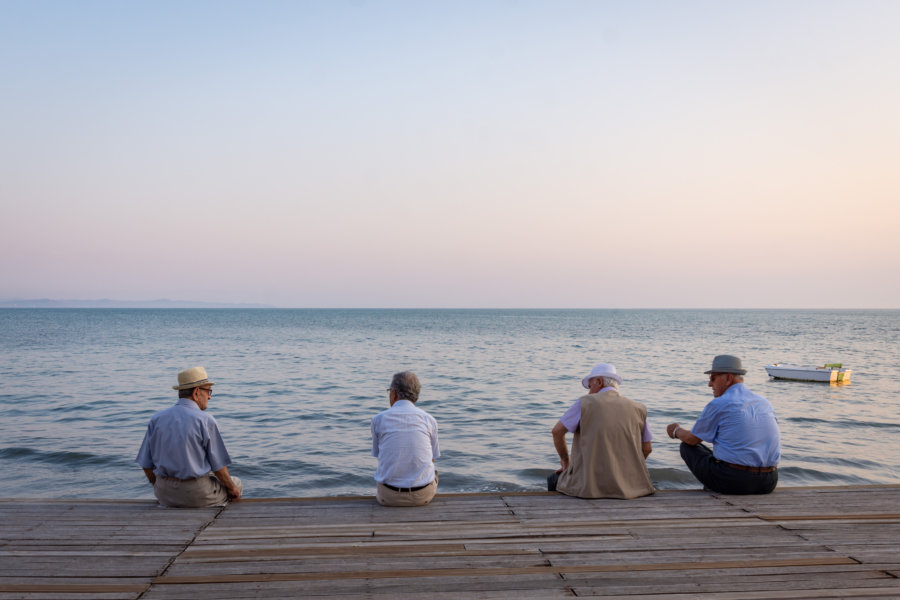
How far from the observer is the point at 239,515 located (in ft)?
18.0

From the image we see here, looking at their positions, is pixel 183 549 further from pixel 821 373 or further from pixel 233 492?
pixel 821 373

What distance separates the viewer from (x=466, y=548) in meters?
4.62

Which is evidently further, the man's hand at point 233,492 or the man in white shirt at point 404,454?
the man's hand at point 233,492

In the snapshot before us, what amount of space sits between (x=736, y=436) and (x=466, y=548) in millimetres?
3049

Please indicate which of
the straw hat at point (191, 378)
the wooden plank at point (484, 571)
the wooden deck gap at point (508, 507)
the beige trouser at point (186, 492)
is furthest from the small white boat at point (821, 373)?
the straw hat at point (191, 378)

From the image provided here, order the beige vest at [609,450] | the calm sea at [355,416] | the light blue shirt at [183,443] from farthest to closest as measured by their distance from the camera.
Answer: the calm sea at [355,416] < the beige vest at [609,450] < the light blue shirt at [183,443]

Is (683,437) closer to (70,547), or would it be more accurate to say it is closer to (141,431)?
(70,547)

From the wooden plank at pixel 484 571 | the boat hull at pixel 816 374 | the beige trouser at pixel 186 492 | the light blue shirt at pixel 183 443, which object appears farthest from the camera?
the boat hull at pixel 816 374

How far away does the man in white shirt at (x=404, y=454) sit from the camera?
5.66 meters

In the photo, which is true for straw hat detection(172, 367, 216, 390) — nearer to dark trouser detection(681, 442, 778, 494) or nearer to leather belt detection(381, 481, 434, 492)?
leather belt detection(381, 481, 434, 492)

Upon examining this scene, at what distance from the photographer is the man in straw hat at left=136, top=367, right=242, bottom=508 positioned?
5.51 metres

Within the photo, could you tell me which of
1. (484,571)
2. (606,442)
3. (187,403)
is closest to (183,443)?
(187,403)

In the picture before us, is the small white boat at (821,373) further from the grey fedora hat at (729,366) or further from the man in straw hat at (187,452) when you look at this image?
the man in straw hat at (187,452)

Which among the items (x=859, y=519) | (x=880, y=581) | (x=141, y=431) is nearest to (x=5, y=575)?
(x=880, y=581)
